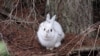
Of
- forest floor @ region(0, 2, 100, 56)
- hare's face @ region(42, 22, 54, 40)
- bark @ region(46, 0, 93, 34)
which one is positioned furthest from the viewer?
bark @ region(46, 0, 93, 34)

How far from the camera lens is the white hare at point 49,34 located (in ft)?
10.5

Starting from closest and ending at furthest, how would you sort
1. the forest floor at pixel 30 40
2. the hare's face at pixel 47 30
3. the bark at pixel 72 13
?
the hare's face at pixel 47 30 → the forest floor at pixel 30 40 → the bark at pixel 72 13

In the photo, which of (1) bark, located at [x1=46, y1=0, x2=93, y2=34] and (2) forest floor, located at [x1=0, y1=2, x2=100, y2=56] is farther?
(1) bark, located at [x1=46, y1=0, x2=93, y2=34]

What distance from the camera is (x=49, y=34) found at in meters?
3.20

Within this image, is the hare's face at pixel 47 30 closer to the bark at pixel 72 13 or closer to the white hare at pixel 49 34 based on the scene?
the white hare at pixel 49 34

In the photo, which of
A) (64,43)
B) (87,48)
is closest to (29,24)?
(64,43)

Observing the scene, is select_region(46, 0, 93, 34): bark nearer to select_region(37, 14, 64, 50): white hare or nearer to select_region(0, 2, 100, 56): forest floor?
select_region(0, 2, 100, 56): forest floor

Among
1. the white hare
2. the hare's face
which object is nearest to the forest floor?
the white hare

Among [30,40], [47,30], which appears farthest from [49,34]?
[30,40]

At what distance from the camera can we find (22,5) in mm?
4469

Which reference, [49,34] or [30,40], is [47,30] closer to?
[49,34]

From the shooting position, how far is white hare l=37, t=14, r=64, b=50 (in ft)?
10.5

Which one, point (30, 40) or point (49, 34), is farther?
point (30, 40)

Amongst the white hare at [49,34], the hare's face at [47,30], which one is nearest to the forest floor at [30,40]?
the white hare at [49,34]
